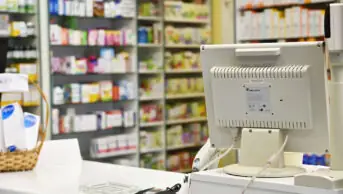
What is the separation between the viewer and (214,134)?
2.33 m

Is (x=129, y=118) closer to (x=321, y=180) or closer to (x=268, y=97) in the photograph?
(x=268, y=97)

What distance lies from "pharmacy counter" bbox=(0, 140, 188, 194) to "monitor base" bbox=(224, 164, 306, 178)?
0.37 m

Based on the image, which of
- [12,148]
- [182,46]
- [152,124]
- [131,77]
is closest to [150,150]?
[152,124]

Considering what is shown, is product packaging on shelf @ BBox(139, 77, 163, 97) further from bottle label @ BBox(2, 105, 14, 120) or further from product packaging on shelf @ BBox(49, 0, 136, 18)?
bottle label @ BBox(2, 105, 14, 120)

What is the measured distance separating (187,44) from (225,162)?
1.62m

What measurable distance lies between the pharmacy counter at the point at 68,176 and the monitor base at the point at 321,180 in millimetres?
669

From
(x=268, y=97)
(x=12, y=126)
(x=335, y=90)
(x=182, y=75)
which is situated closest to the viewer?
(x=335, y=90)

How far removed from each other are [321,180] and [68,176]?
1584mm

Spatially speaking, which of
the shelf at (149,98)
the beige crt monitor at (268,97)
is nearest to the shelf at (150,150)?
the shelf at (149,98)

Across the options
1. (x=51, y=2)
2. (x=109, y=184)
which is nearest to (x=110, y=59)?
(x=51, y=2)

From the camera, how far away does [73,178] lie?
9.77ft

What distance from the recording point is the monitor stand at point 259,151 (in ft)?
6.96

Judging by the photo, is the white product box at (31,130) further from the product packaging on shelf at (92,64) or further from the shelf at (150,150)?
the shelf at (150,150)

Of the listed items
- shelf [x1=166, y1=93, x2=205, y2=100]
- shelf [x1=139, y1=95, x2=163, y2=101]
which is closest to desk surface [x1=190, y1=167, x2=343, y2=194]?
shelf [x1=139, y1=95, x2=163, y2=101]
